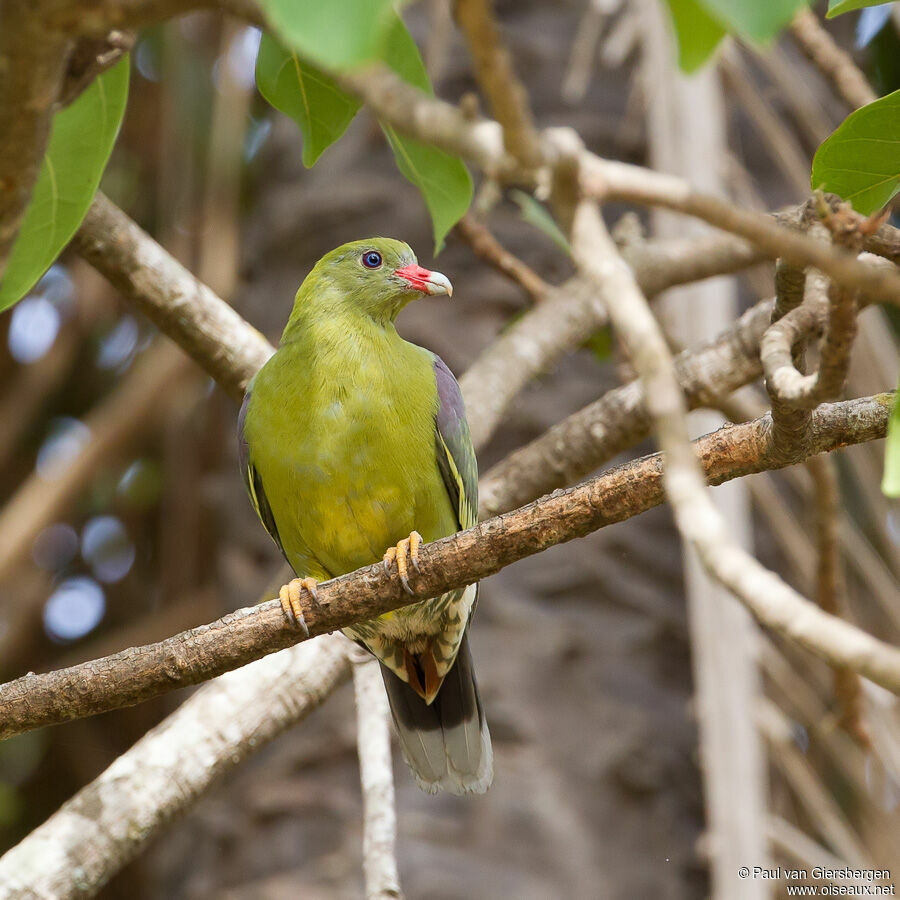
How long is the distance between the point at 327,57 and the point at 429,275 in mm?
2571

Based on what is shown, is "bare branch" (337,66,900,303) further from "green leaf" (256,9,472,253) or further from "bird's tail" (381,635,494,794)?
"bird's tail" (381,635,494,794)

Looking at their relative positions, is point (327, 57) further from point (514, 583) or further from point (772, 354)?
point (514, 583)

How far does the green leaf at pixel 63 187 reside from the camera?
2.04m

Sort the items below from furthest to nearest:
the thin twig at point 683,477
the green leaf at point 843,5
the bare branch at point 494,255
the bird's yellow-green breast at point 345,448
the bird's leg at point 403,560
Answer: the bare branch at point 494,255 < the bird's yellow-green breast at point 345,448 < the bird's leg at point 403,560 < the green leaf at point 843,5 < the thin twig at point 683,477

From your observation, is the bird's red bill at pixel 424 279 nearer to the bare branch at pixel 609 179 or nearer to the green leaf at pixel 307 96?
the green leaf at pixel 307 96

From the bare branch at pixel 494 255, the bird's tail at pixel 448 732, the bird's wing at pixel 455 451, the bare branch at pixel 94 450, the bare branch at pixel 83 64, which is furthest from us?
the bare branch at pixel 94 450

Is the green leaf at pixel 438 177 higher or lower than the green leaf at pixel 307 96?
lower

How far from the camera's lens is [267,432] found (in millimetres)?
3107

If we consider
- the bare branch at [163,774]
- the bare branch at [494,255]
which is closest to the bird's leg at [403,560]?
the bare branch at [163,774]

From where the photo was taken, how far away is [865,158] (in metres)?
1.88

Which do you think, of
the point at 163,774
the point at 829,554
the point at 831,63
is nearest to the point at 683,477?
the point at 163,774

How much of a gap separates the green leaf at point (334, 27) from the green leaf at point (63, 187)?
3.91 feet

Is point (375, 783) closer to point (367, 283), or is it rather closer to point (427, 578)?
point (427, 578)

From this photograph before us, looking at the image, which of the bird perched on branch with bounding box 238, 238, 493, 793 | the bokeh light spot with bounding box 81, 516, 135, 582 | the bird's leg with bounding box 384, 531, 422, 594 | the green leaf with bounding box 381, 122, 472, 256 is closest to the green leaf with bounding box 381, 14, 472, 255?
the green leaf with bounding box 381, 122, 472, 256
